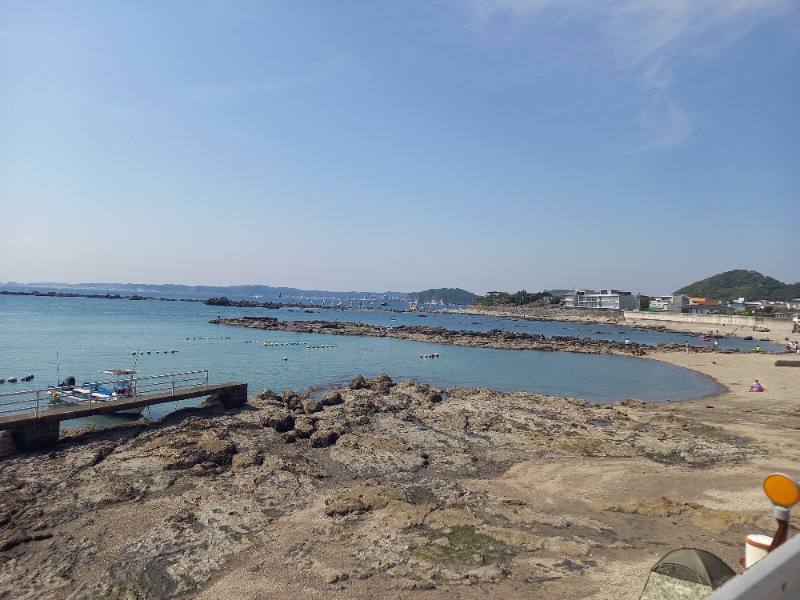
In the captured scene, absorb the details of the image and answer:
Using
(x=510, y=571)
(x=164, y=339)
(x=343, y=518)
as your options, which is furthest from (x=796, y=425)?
(x=164, y=339)

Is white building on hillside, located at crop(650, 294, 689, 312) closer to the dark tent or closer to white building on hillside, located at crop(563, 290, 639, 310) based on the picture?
white building on hillside, located at crop(563, 290, 639, 310)

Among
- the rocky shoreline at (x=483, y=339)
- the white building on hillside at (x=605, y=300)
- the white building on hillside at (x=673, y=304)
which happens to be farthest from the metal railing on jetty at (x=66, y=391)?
the white building on hillside at (x=605, y=300)

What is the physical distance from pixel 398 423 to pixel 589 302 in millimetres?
165139

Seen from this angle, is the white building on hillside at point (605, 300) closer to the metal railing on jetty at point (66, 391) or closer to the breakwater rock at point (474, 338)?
the breakwater rock at point (474, 338)

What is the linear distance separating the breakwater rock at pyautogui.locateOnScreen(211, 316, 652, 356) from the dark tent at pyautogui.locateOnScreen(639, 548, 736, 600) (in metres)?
62.5

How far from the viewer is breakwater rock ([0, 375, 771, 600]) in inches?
354

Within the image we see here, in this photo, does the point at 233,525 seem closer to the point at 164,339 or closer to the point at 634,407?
the point at 634,407

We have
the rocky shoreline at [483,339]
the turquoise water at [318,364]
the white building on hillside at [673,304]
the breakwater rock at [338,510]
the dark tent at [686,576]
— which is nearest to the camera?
the dark tent at [686,576]

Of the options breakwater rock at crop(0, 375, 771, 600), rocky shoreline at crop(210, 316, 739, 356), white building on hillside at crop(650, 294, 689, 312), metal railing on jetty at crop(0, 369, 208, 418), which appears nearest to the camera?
breakwater rock at crop(0, 375, 771, 600)

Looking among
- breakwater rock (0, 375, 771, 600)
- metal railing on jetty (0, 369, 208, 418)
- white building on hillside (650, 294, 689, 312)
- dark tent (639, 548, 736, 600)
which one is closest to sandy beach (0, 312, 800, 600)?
breakwater rock (0, 375, 771, 600)

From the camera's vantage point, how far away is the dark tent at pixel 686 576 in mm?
4418

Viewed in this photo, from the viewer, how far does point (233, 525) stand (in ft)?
36.3

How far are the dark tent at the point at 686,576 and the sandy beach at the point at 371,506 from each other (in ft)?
14.2

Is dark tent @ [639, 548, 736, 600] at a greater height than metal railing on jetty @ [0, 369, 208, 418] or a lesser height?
greater
